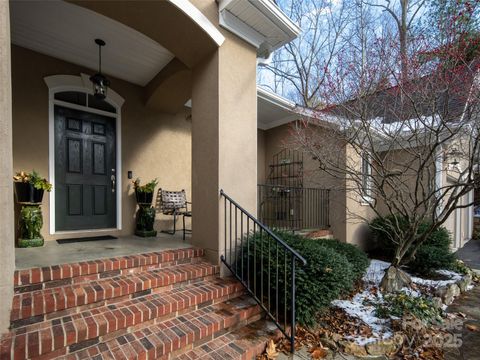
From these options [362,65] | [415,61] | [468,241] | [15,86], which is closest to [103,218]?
[15,86]

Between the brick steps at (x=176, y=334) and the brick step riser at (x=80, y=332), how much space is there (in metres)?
0.05

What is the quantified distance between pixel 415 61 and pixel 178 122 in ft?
13.5

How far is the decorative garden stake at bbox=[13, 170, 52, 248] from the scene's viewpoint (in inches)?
123

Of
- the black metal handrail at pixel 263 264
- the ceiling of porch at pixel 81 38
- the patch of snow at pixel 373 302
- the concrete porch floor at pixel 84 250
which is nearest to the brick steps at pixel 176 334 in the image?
the black metal handrail at pixel 263 264

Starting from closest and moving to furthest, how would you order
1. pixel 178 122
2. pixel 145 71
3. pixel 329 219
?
pixel 145 71 < pixel 178 122 < pixel 329 219

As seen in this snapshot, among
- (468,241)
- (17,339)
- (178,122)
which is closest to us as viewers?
(17,339)

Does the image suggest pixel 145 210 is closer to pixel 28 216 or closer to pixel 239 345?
pixel 28 216

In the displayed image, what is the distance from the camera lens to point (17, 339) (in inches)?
66.4

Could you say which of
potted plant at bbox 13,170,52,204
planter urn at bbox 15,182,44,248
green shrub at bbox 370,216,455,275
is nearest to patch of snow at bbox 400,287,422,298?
green shrub at bbox 370,216,455,275

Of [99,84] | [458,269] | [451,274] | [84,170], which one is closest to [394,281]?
[451,274]

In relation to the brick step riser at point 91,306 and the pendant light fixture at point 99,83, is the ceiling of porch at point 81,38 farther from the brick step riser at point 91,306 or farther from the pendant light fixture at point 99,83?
the brick step riser at point 91,306

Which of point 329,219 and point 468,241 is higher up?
point 329,219

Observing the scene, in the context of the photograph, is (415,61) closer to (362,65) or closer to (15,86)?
(362,65)

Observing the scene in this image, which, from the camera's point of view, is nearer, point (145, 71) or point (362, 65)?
point (362, 65)
